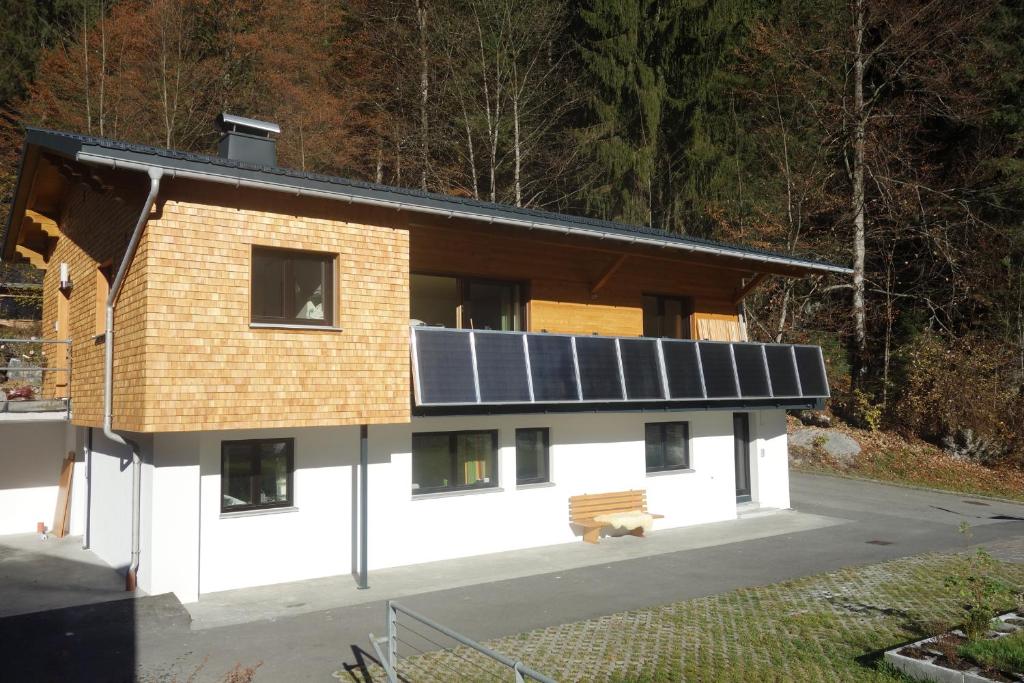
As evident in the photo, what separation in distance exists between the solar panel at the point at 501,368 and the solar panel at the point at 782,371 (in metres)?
6.54

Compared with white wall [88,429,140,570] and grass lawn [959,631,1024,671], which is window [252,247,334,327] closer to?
white wall [88,429,140,570]

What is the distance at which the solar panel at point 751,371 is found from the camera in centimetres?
1554

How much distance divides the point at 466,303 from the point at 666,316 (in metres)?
5.32

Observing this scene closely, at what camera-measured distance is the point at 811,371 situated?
17.1 meters

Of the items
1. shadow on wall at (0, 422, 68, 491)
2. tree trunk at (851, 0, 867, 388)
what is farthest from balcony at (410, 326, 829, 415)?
tree trunk at (851, 0, 867, 388)

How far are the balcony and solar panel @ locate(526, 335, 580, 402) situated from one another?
0.06 feet

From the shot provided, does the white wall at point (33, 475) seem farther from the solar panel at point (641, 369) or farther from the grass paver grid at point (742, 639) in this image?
the solar panel at point (641, 369)

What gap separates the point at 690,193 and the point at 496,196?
7437 mm

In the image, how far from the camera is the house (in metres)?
9.95

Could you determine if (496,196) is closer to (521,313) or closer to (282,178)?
(521,313)

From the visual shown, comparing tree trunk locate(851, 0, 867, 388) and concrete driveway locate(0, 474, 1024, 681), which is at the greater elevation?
tree trunk locate(851, 0, 867, 388)

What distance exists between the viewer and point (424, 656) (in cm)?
796

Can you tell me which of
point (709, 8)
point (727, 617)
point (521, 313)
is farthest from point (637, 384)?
point (709, 8)

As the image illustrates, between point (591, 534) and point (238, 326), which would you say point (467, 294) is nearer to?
point (238, 326)
